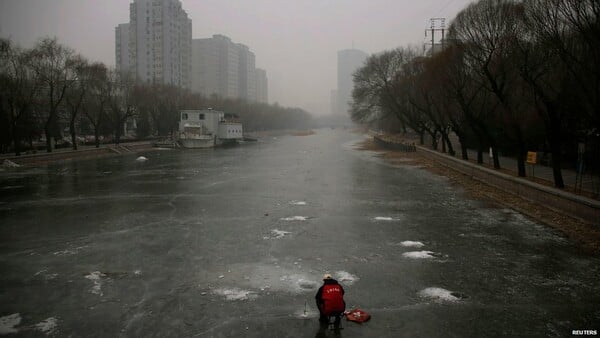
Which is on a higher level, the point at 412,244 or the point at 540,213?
the point at 540,213

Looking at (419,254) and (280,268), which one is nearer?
(280,268)

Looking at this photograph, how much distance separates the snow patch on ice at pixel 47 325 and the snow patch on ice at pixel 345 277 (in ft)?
19.5

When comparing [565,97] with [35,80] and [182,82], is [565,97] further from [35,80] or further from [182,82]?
[182,82]

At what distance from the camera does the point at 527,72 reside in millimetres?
20688

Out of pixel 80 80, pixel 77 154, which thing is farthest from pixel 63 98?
pixel 77 154

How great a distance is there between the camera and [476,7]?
26688 millimetres

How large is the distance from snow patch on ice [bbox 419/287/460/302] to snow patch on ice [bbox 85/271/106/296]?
7009 mm

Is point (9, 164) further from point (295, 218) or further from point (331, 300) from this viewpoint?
point (331, 300)

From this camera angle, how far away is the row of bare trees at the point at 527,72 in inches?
685

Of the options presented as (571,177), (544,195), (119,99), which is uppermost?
(119,99)

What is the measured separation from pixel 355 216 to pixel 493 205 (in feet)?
22.4

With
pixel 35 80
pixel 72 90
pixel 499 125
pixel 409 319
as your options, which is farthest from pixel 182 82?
pixel 409 319

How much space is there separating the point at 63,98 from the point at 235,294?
57.9 meters

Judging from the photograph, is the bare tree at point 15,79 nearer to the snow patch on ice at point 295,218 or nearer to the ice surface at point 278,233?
the snow patch on ice at point 295,218
